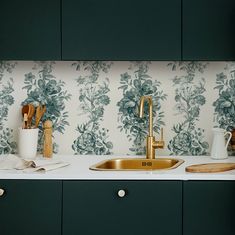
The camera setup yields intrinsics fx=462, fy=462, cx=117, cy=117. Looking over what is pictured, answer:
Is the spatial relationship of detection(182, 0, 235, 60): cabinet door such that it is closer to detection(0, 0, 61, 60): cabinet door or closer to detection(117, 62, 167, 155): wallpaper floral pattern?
detection(117, 62, 167, 155): wallpaper floral pattern

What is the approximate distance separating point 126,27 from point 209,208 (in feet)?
3.81

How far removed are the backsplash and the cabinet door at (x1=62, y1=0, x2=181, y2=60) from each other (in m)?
0.35

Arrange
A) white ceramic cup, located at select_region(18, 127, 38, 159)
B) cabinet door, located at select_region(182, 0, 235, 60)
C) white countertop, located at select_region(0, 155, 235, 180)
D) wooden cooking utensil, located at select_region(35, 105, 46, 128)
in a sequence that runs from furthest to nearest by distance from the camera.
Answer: wooden cooking utensil, located at select_region(35, 105, 46, 128) → white ceramic cup, located at select_region(18, 127, 38, 159) → cabinet door, located at select_region(182, 0, 235, 60) → white countertop, located at select_region(0, 155, 235, 180)

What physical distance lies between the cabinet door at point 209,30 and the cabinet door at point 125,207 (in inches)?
33.0

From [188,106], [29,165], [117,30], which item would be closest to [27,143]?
[29,165]

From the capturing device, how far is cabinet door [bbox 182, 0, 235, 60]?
2779 mm

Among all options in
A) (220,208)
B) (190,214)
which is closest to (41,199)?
(190,214)

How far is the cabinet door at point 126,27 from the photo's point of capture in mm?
2783

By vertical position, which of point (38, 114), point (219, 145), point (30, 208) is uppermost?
point (38, 114)

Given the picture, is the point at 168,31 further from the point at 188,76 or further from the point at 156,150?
the point at 156,150

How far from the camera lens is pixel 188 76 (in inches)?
123

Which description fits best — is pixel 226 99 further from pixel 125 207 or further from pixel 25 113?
pixel 25 113

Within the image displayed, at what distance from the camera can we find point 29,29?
2.80 m

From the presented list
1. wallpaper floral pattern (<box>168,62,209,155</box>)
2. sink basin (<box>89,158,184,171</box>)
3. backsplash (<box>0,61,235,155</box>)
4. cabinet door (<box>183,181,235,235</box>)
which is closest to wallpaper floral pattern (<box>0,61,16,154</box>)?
backsplash (<box>0,61,235,155</box>)
